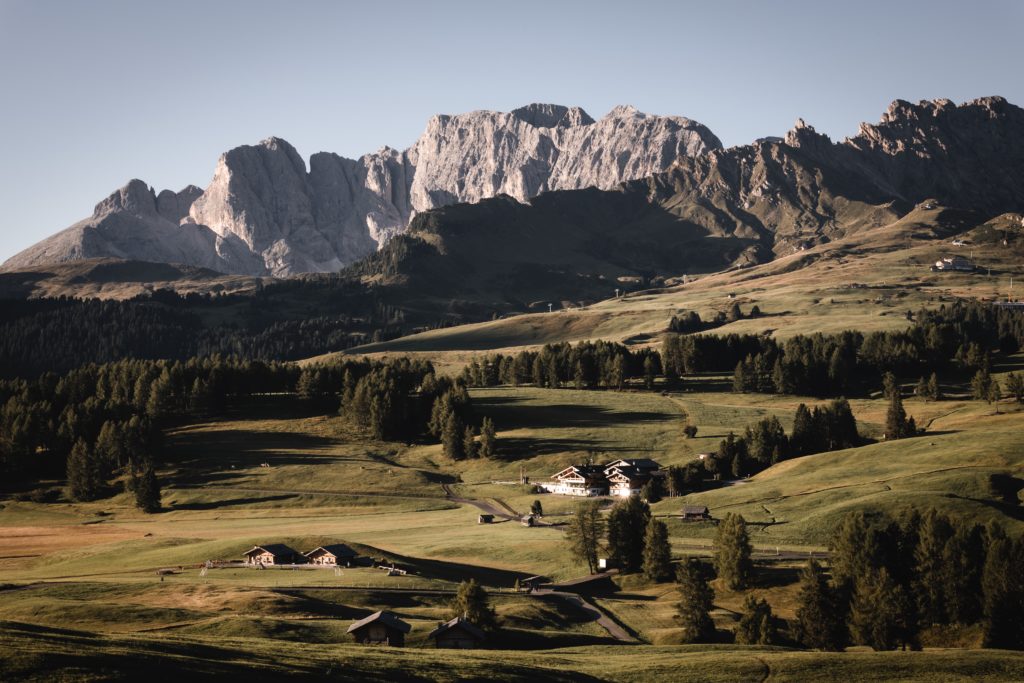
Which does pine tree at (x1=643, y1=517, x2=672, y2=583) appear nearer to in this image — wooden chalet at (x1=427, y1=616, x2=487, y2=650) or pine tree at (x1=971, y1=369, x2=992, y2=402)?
wooden chalet at (x1=427, y1=616, x2=487, y2=650)

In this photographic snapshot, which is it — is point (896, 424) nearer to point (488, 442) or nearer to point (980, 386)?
point (980, 386)

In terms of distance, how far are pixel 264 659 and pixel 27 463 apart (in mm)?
146976

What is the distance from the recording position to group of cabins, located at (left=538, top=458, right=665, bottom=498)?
154 meters

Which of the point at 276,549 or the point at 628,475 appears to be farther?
the point at 628,475

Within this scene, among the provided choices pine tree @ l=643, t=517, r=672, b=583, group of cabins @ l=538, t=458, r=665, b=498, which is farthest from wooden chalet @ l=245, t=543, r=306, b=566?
group of cabins @ l=538, t=458, r=665, b=498

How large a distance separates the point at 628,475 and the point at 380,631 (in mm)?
86160

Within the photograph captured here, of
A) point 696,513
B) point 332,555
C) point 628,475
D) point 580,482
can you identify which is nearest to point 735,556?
point 696,513

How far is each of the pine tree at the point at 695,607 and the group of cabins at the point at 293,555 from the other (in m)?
39.5

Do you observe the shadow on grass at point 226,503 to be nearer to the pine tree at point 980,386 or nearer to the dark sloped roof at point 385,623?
the dark sloped roof at point 385,623

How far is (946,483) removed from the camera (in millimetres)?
120750

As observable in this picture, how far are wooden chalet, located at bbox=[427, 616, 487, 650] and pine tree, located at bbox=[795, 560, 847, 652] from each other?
26.0m

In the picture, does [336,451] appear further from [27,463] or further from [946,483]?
[946,483]

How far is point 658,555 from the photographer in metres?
102

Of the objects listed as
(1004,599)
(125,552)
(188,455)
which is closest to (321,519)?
(125,552)
